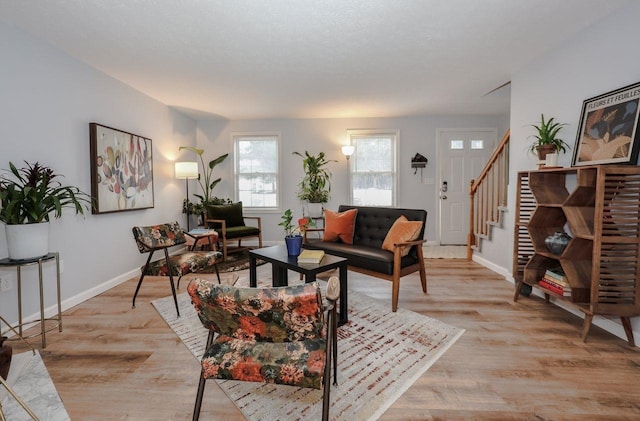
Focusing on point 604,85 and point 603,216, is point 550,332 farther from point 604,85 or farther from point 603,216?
point 604,85

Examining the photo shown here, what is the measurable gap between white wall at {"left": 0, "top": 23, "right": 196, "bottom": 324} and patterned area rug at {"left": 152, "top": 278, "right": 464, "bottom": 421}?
95 cm

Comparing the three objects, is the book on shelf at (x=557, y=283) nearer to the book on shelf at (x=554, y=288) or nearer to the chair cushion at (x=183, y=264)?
the book on shelf at (x=554, y=288)

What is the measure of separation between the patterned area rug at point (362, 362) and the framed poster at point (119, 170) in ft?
4.57

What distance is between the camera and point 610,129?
247cm

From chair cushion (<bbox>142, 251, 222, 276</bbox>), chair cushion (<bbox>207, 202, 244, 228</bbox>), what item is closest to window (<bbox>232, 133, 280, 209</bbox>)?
chair cushion (<bbox>207, 202, 244, 228</bbox>)

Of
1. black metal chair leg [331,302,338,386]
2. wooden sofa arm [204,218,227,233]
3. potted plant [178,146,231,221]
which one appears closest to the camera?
black metal chair leg [331,302,338,386]

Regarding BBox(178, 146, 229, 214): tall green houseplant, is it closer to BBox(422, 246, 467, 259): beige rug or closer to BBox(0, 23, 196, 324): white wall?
BBox(0, 23, 196, 324): white wall

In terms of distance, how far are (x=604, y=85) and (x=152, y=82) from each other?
4546mm

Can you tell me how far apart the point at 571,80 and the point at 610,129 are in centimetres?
71

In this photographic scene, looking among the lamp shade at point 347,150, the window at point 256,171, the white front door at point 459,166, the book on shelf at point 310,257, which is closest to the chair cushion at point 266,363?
the book on shelf at point 310,257

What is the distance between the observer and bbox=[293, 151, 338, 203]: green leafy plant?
5.76 meters

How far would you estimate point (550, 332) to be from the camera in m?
2.49

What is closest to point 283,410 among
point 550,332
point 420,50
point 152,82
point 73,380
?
point 73,380

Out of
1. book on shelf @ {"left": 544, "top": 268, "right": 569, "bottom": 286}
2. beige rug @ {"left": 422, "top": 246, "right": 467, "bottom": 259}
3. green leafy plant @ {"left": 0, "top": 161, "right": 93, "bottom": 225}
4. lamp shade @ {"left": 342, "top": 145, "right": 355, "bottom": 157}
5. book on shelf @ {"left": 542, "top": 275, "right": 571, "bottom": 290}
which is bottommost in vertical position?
beige rug @ {"left": 422, "top": 246, "right": 467, "bottom": 259}
